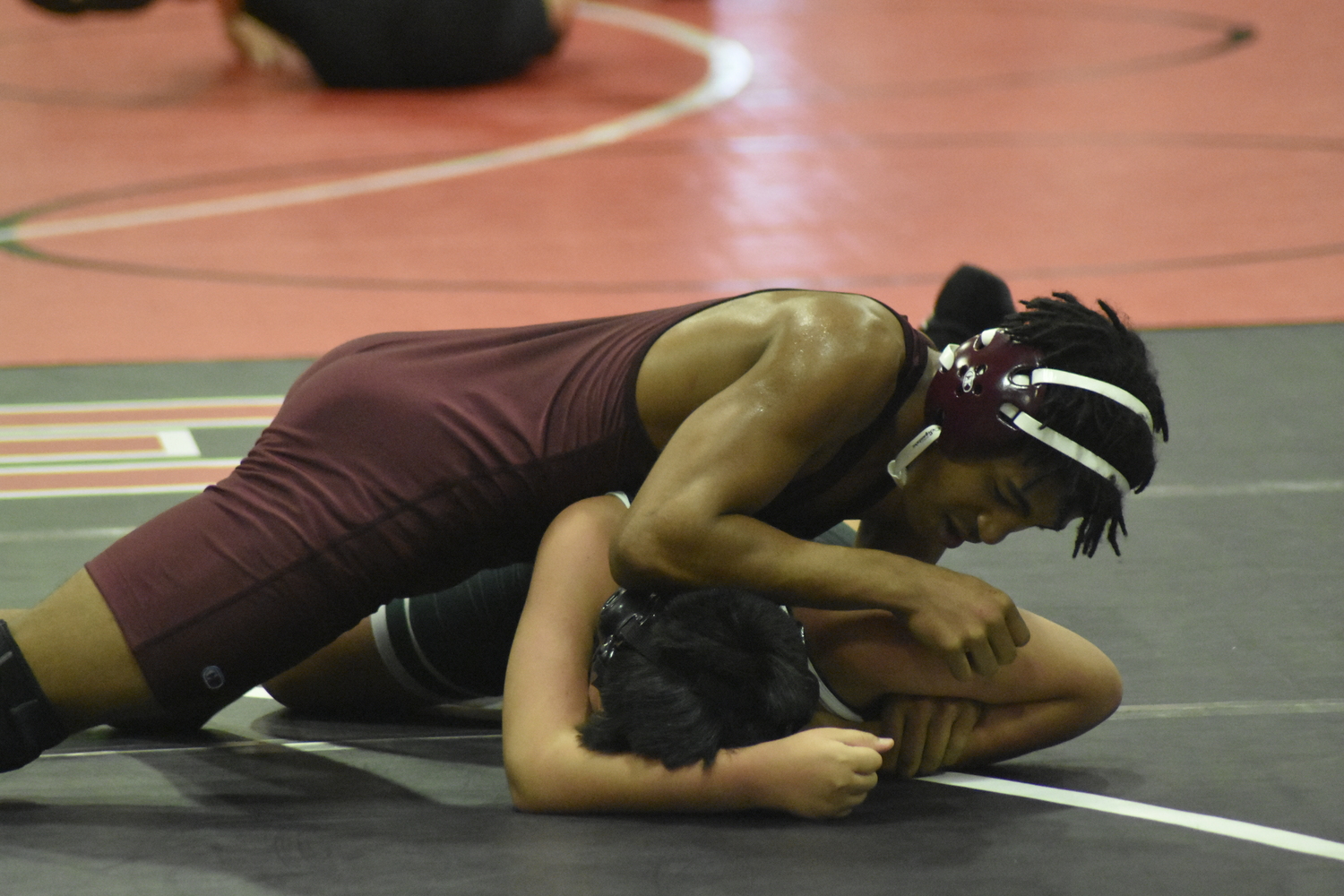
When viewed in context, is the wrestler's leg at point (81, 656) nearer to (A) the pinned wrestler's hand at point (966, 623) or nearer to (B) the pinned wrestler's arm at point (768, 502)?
(B) the pinned wrestler's arm at point (768, 502)

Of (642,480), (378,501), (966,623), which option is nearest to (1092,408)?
(966,623)

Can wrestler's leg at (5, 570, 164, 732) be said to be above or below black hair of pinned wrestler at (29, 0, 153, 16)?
below

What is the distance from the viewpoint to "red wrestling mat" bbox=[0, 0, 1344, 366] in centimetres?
539

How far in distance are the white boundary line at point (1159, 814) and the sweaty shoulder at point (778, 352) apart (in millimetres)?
562

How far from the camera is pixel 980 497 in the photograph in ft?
7.85

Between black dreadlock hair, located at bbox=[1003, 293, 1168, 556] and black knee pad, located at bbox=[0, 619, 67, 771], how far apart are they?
139 cm

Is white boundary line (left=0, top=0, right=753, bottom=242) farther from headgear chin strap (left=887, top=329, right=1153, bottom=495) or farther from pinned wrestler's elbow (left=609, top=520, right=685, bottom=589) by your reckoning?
headgear chin strap (left=887, top=329, right=1153, bottom=495)

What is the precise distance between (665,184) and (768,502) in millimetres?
4655

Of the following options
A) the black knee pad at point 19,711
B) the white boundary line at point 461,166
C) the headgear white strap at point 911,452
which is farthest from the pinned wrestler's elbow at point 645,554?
the white boundary line at point 461,166

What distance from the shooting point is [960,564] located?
135 inches

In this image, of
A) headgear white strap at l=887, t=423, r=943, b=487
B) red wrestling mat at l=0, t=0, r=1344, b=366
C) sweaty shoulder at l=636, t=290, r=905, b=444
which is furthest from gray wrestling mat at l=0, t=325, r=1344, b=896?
red wrestling mat at l=0, t=0, r=1344, b=366

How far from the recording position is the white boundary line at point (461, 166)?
20.7 ft

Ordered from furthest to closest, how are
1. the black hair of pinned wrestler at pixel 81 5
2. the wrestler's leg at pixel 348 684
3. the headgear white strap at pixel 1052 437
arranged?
the black hair of pinned wrestler at pixel 81 5 < the wrestler's leg at pixel 348 684 < the headgear white strap at pixel 1052 437

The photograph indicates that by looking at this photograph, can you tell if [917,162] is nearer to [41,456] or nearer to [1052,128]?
[1052,128]
